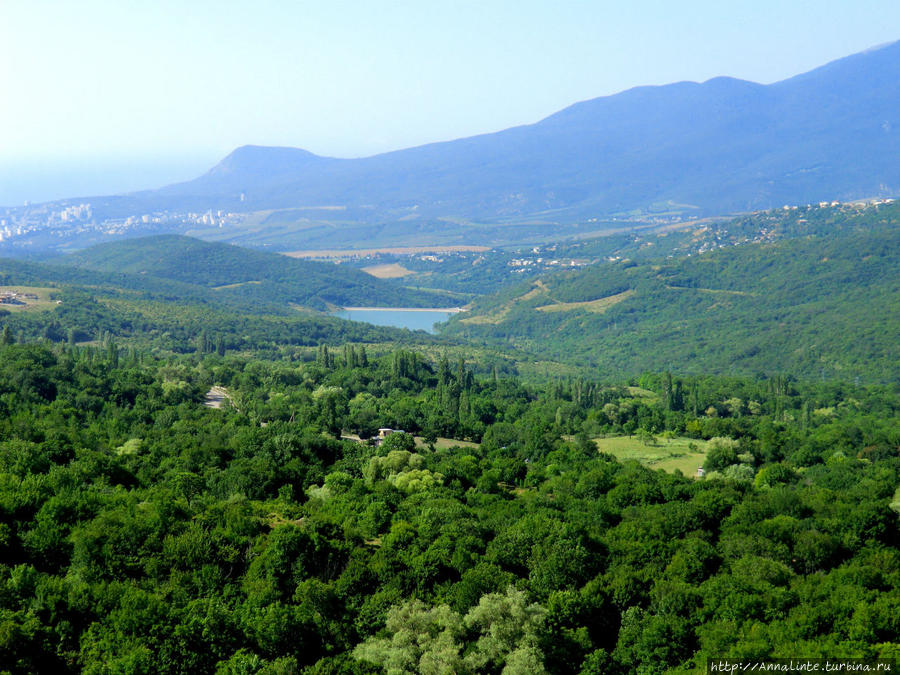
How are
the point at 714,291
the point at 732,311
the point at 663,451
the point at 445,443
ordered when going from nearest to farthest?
the point at 663,451
the point at 445,443
the point at 732,311
the point at 714,291

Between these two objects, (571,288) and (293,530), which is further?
(571,288)

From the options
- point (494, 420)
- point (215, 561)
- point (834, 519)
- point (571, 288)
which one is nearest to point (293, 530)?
point (215, 561)

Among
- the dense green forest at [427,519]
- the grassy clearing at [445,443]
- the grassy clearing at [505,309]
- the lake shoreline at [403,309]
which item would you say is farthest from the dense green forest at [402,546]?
the lake shoreline at [403,309]

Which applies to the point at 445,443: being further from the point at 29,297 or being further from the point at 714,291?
the point at 714,291

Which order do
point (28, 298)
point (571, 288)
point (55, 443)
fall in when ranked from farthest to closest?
point (571, 288) < point (28, 298) < point (55, 443)

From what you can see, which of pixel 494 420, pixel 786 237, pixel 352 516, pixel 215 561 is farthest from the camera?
pixel 786 237

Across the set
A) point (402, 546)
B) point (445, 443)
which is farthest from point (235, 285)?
point (402, 546)

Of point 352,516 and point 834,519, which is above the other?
point 352,516

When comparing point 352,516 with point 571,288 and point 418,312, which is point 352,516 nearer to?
point 571,288
